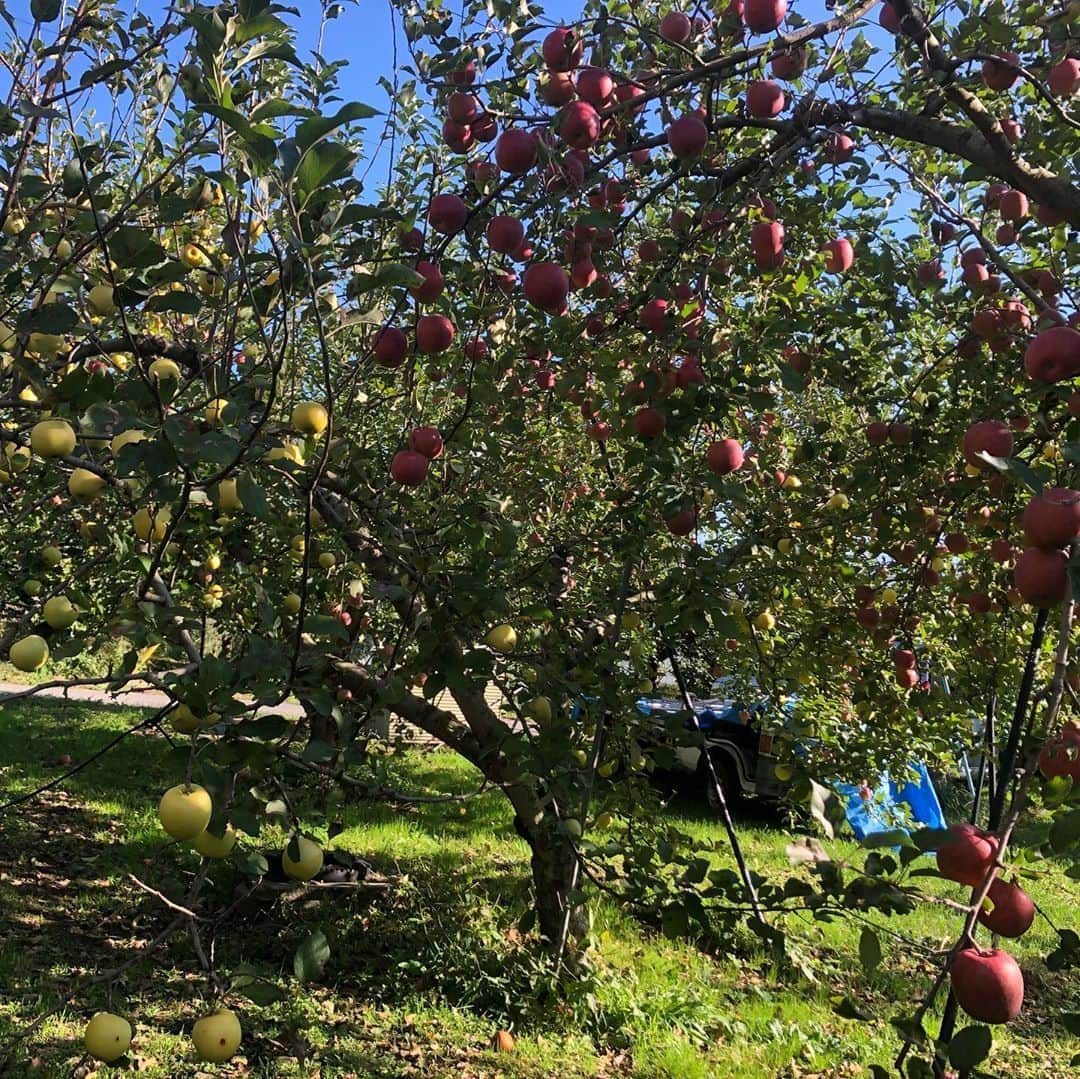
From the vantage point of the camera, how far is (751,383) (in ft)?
7.97

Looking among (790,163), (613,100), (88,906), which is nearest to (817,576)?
(790,163)

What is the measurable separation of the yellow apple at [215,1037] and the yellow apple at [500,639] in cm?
114

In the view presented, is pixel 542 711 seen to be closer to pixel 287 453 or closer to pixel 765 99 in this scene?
pixel 287 453

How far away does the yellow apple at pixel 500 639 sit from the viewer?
248 cm

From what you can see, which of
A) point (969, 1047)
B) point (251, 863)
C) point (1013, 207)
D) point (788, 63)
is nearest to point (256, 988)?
point (251, 863)

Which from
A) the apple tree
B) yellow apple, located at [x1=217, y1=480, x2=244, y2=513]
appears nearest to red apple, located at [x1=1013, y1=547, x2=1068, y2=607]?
the apple tree

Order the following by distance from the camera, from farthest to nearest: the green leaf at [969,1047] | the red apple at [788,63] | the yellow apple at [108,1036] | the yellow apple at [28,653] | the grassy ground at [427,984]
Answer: the grassy ground at [427,984] < the yellow apple at [28,653] < the red apple at [788,63] < the yellow apple at [108,1036] < the green leaf at [969,1047]

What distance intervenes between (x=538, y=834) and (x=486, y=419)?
1874 mm

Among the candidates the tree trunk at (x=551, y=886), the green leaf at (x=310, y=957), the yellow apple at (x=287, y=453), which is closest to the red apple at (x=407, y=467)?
the yellow apple at (x=287, y=453)

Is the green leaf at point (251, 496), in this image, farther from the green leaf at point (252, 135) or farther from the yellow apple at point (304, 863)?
the yellow apple at point (304, 863)

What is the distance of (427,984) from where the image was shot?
3.91m

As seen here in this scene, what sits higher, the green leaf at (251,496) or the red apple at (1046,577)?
the red apple at (1046,577)

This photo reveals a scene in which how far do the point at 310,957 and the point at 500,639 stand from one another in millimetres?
1122

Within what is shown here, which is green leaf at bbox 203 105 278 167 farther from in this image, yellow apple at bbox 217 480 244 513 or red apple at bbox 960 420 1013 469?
red apple at bbox 960 420 1013 469
